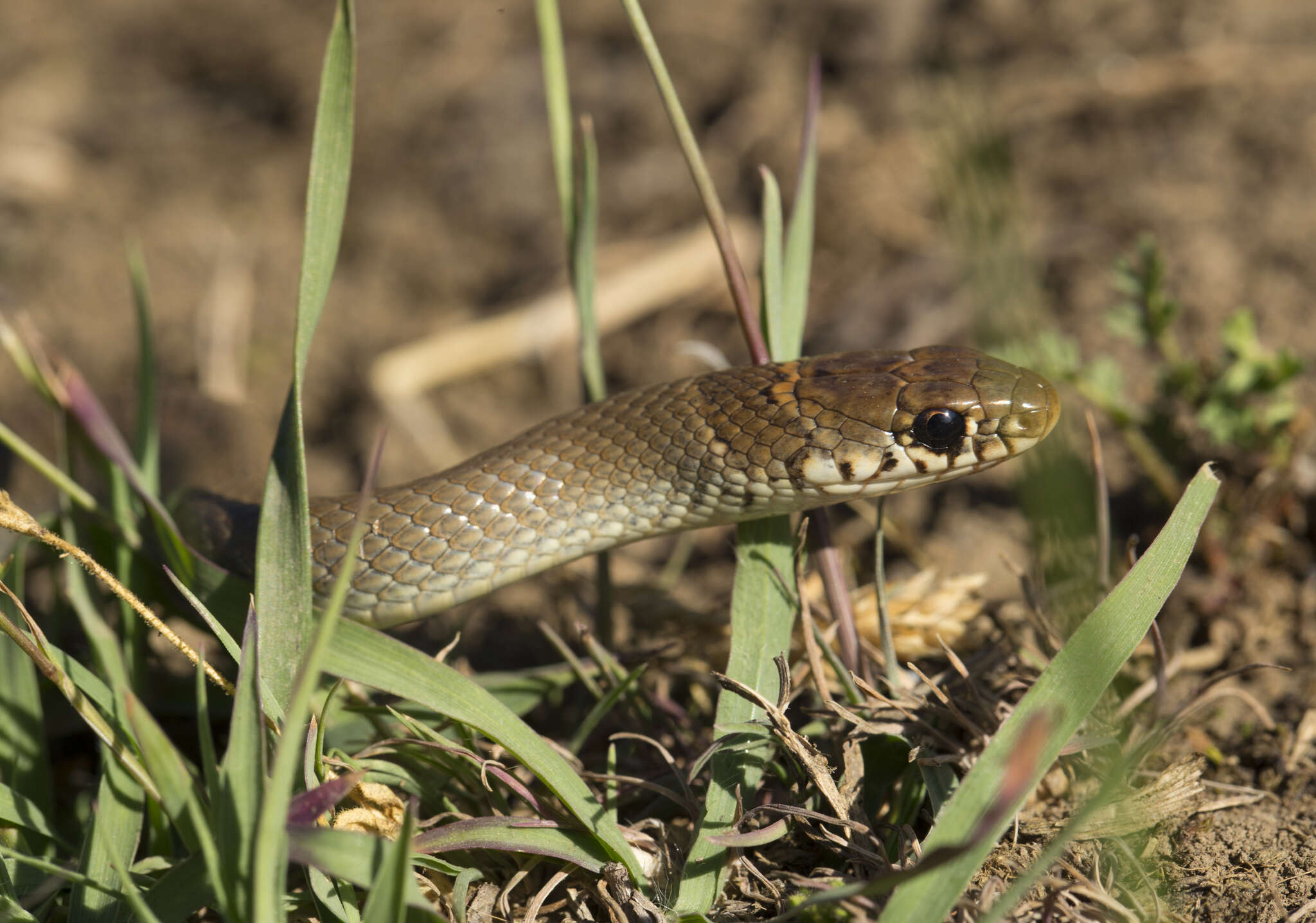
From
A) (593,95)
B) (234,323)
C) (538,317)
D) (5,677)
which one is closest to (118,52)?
(234,323)

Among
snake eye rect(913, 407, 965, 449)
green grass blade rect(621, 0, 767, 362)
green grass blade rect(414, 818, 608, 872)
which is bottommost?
green grass blade rect(414, 818, 608, 872)

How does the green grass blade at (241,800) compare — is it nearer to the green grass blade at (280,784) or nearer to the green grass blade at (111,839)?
the green grass blade at (280,784)

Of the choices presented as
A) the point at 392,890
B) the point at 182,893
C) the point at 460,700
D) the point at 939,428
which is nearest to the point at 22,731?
the point at 182,893

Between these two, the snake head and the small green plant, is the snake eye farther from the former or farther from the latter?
the small green plant

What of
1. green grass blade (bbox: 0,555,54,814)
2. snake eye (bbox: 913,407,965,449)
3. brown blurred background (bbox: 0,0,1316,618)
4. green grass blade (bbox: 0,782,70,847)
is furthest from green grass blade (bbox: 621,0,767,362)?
green grass blade (bbox: 0,782,70,847)

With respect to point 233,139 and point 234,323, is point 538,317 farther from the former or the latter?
point 233,139

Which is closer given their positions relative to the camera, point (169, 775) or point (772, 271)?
point (169, 775)

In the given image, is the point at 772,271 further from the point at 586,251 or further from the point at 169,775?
the point at 169,775
